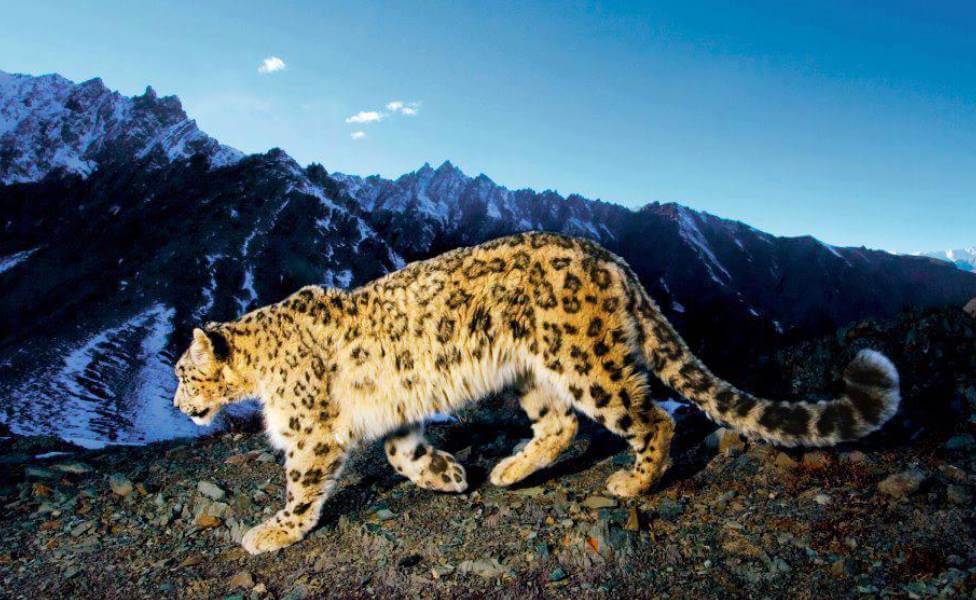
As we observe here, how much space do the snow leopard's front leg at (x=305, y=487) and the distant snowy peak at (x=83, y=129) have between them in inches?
2073

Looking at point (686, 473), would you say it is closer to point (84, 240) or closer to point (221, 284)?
point (221, 284)

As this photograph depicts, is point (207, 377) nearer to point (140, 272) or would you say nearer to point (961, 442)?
point (961, 442)

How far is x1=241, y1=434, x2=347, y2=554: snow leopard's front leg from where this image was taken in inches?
200

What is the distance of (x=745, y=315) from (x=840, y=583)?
18.8 metres

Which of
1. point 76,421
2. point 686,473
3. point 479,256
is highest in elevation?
point 479,256

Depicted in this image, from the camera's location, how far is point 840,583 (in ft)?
11.4

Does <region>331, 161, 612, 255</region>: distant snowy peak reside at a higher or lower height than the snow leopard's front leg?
higher

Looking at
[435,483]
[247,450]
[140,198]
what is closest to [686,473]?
[435,483]

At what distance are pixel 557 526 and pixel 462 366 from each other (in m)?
1.63

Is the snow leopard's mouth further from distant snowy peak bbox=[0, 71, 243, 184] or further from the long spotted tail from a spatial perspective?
distant snowy peak bbox=[0, 71, 243, 184]

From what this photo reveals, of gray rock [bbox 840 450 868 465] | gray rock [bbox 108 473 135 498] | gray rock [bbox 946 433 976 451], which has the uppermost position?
gray rock [bbox 946 433 976 451]

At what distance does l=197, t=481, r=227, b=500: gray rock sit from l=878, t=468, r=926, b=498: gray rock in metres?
6.37

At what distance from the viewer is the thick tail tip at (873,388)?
3867 millimetres

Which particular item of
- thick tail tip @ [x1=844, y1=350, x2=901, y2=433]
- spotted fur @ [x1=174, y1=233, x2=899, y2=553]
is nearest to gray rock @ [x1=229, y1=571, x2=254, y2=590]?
spotted fur @ [x1=174, y1=233, x2=899, y2=553]
